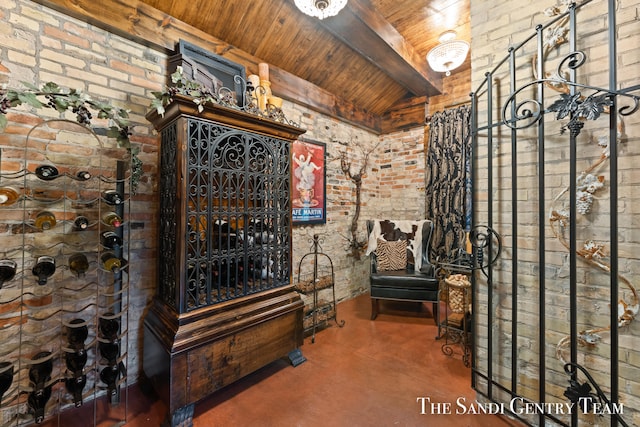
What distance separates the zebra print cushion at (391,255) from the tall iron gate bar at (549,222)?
1504 millimetres

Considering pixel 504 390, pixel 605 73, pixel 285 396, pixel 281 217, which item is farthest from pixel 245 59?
pixel 504 390

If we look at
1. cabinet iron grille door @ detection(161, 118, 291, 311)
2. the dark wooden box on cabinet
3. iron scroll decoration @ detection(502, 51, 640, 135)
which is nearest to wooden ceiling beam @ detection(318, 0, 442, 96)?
the dark wooden box on cabinet

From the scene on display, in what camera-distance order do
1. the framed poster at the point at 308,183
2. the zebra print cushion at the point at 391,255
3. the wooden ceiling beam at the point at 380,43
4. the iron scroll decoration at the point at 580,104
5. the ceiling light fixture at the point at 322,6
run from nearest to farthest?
1. the iron scroll decoration at the point at 580,104
2. the ceiling light fixture at the point at 322,6
3. the wooden ceiling beam at the point at 380,43
4. the framed poster at the point at 308,183
5. the zebra print cushion at the point at 391,255

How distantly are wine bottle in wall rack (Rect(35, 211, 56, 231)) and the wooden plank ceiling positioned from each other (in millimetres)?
1278

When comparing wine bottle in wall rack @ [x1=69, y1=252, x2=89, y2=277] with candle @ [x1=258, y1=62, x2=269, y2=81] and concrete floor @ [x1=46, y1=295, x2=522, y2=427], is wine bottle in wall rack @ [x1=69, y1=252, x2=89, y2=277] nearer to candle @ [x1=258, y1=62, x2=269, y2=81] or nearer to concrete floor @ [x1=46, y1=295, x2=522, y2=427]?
concrete floor @ [x1=46, y1=295, x2=522, y2=427]

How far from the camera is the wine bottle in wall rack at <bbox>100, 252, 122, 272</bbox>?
5.26ft

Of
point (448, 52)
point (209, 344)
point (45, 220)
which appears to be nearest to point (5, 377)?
point (45, 220)

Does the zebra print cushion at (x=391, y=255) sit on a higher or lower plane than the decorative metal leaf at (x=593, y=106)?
lower

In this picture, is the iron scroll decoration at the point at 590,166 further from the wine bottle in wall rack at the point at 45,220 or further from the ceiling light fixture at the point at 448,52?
the wine bottle in wall rack at the point at 45,220

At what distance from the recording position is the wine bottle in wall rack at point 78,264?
62.5 inches


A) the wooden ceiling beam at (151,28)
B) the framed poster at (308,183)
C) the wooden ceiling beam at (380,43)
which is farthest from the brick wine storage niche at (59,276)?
the wooden ceiling beam at (380,43)

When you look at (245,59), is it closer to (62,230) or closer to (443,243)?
(62,230)

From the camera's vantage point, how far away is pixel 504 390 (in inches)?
60.6

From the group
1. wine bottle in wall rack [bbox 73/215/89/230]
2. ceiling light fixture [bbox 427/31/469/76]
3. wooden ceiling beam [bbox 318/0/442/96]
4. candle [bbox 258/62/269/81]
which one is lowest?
wine bottle in wall rack [bbox 73/215/89/230]
